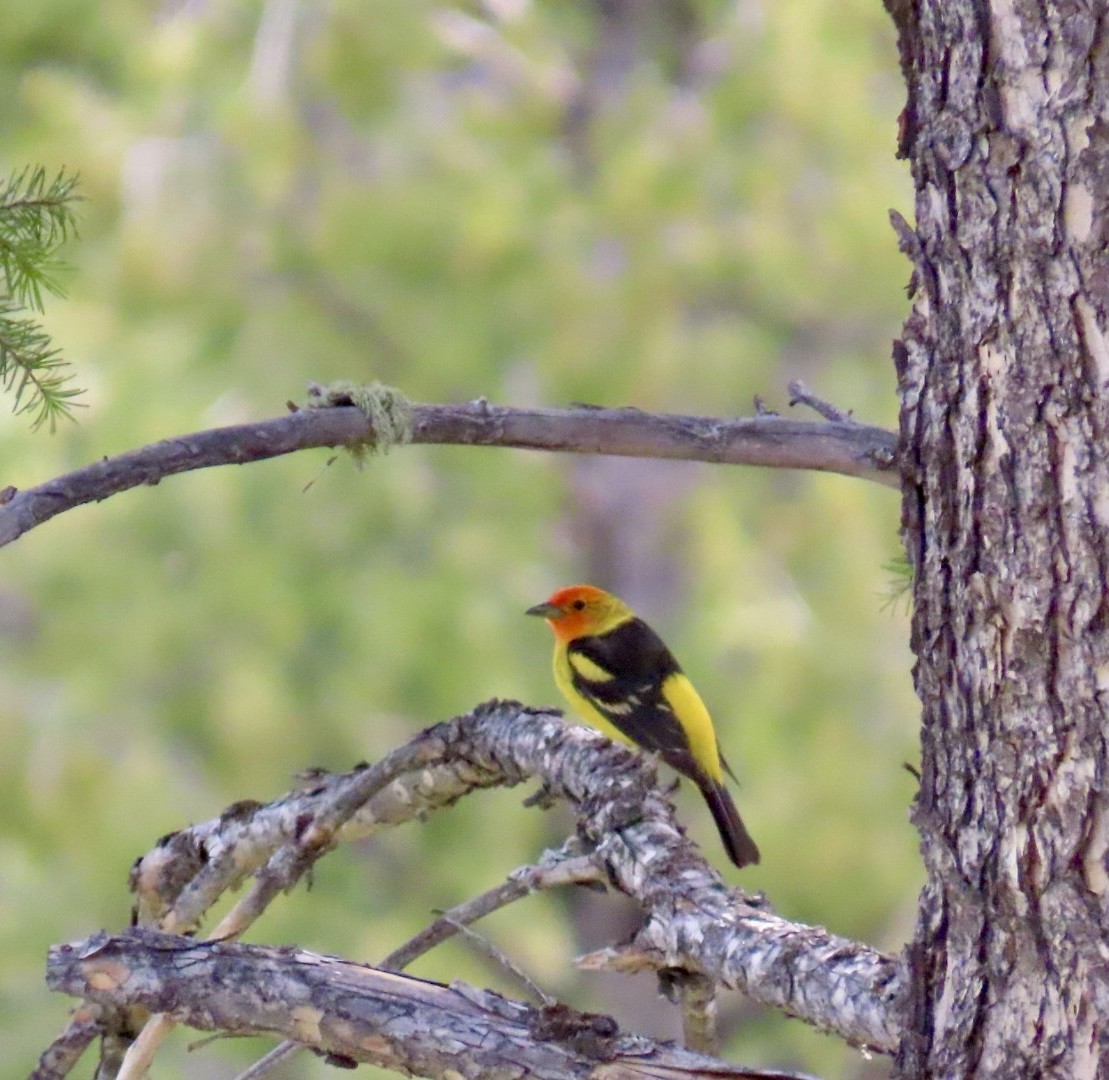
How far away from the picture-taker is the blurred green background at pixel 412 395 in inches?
298

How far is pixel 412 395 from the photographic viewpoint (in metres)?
8.19

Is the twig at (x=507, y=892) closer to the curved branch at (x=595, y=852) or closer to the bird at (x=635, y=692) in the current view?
the curved branch at (x=595, y=852)

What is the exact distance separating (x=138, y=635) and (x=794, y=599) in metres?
3.35

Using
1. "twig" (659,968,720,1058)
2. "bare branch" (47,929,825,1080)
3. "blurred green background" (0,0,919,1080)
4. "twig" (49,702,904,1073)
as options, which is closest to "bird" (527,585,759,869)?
"twig" (49,702,904,1073)

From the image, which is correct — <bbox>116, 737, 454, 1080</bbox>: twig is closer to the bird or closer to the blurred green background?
the bird

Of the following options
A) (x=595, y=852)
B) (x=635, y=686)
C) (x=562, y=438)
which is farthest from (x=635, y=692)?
(x=562, y=438)

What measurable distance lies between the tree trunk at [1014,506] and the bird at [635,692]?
3.03 metres

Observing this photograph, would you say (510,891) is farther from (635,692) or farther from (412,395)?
Answer: (412,395)

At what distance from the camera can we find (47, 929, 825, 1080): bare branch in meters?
1.87

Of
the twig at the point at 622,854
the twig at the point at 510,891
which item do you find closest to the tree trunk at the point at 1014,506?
the twig at the point at 622,854

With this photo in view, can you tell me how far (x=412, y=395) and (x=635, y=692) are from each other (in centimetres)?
351

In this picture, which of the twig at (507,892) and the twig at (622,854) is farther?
the twig at (507,892)

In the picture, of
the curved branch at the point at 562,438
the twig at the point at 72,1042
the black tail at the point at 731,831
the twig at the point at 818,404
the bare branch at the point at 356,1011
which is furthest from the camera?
the black tail at the point at 731,831

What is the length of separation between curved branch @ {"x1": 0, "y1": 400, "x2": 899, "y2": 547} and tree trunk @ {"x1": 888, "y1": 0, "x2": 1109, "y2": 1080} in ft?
1.34
